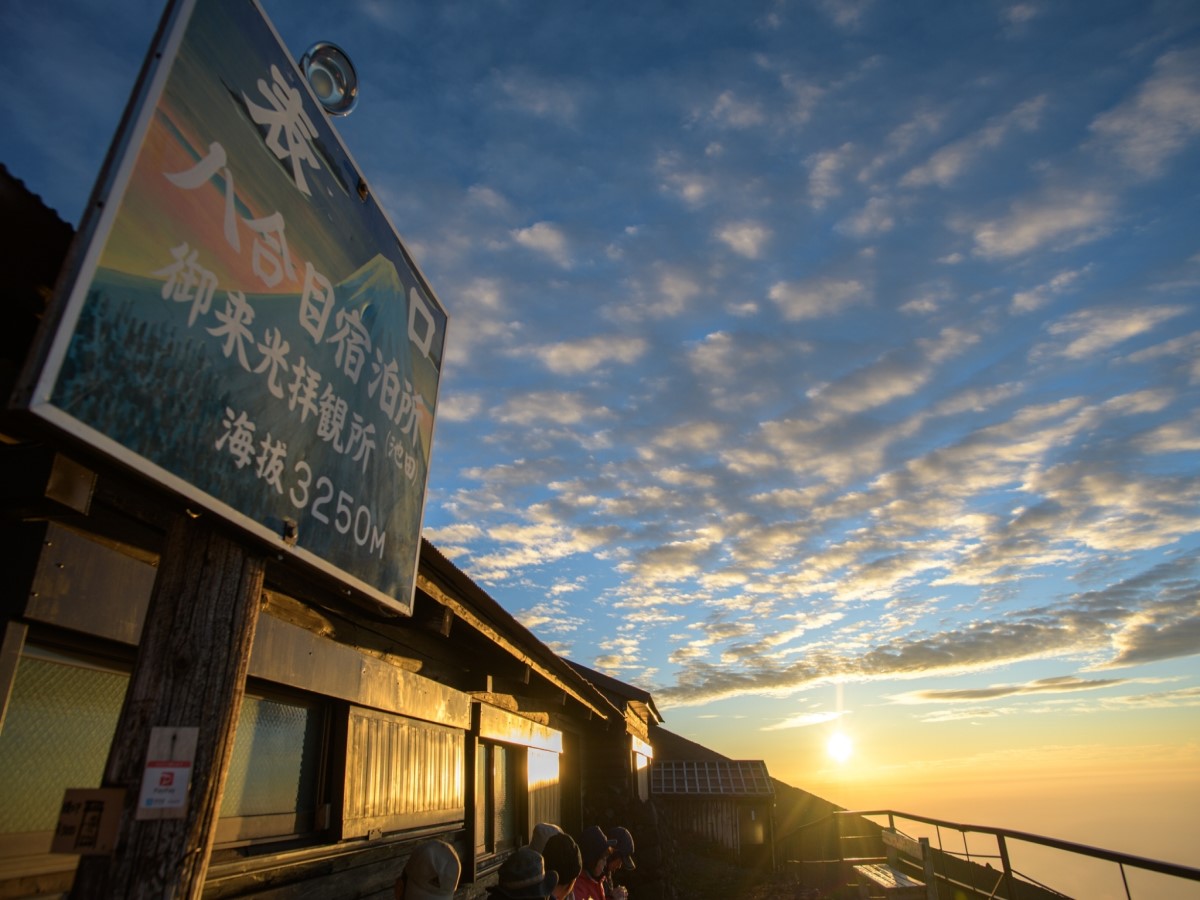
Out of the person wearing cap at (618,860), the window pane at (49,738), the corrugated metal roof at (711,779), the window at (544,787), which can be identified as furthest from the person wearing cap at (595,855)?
the corrugated metal roof at (711,779)

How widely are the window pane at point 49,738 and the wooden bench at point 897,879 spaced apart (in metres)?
11.4

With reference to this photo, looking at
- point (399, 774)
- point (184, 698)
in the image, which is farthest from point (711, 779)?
point (184, 698)

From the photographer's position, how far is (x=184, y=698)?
6.50 ft

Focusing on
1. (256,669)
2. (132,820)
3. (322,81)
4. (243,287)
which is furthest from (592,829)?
(322,81)

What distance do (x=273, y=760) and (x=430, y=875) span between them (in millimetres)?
1500

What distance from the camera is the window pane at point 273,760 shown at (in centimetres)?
391

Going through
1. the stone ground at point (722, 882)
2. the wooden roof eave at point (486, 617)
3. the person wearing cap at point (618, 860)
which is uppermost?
the wooden roof eave at point (486, 617)

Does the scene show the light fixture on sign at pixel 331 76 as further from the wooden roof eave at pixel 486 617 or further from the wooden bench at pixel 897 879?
the wooden bench at pixel 897 879

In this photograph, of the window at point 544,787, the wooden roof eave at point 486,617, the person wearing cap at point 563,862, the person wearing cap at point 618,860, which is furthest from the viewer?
the window at point 544,787

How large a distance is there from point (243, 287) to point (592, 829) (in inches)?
216

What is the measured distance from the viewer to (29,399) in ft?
4.85

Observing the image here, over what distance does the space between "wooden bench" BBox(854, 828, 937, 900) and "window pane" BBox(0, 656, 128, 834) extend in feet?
37.4

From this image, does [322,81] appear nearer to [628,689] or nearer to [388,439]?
[388,439]

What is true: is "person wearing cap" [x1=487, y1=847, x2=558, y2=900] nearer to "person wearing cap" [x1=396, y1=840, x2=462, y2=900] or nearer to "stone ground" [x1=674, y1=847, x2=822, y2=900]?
"person wearing cap" [x1=396, y1=840, x2=462, y2=900]
